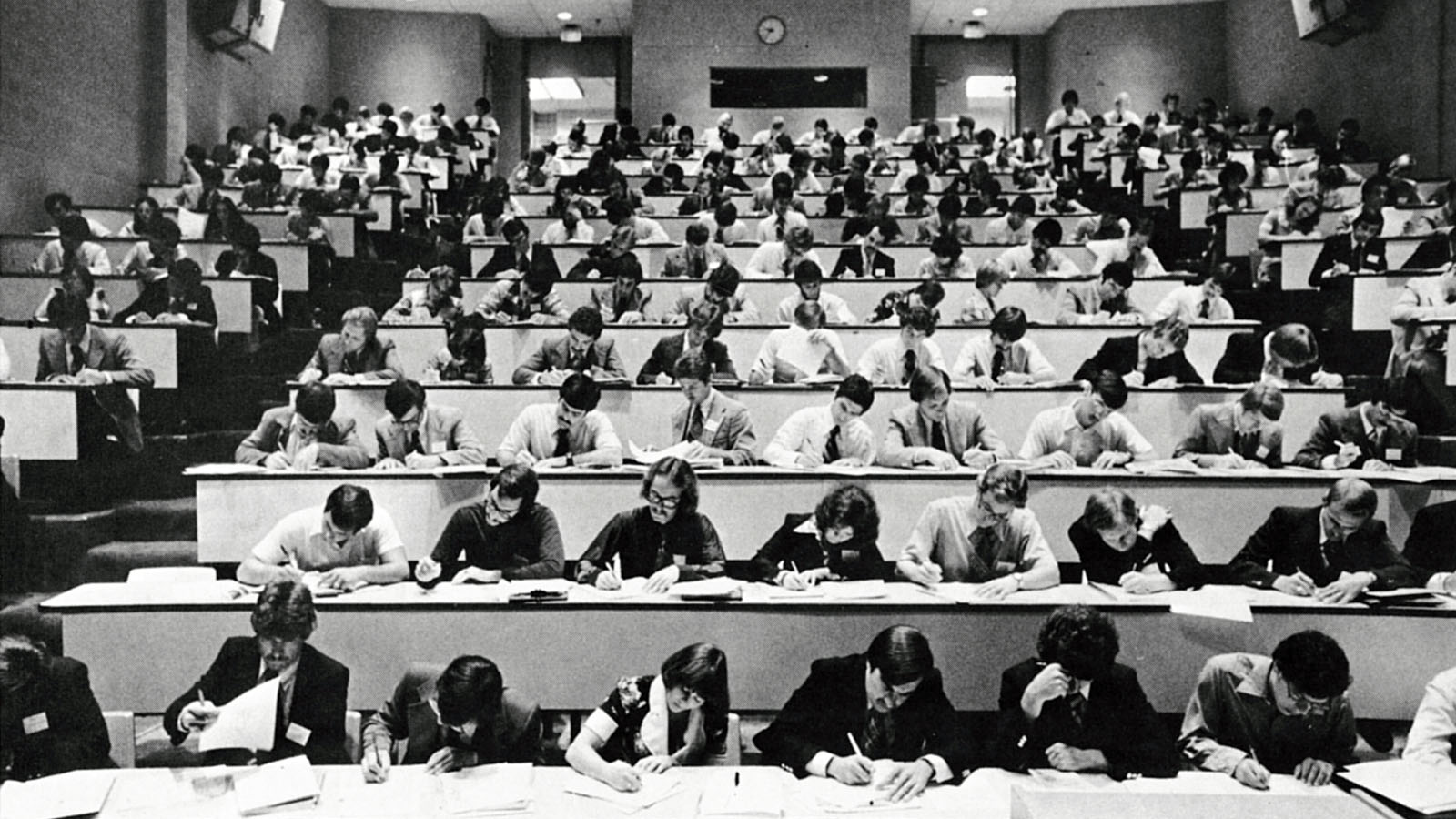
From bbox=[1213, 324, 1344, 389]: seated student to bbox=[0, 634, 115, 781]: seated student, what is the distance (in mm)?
5013

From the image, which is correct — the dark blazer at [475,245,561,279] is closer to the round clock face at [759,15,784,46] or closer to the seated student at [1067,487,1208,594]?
the seated student at [1067,487,1208,594]

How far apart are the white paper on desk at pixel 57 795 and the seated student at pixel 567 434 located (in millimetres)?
2689

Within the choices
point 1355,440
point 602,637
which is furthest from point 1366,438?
Answer: point 602,637

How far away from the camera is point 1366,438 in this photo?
205 inches

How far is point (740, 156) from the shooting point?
14.6 m

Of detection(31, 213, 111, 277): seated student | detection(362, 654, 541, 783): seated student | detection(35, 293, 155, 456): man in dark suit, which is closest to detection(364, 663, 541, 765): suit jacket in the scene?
detection(362, 654, 541, 783): seated student

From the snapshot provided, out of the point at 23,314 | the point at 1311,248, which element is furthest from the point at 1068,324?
the point at 23,314

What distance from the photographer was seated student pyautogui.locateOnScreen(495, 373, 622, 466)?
529 cm

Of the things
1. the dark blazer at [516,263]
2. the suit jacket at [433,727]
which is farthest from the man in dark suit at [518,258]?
the suit jacket at [433,727]

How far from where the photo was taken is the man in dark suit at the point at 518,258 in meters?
8.12

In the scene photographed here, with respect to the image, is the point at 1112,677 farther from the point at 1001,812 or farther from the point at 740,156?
the point at 740,156

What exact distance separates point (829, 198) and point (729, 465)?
19.6 feet

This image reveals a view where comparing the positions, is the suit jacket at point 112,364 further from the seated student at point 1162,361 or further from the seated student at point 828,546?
the seated student at point 1162,361

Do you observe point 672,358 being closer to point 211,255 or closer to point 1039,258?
point 1039,258
